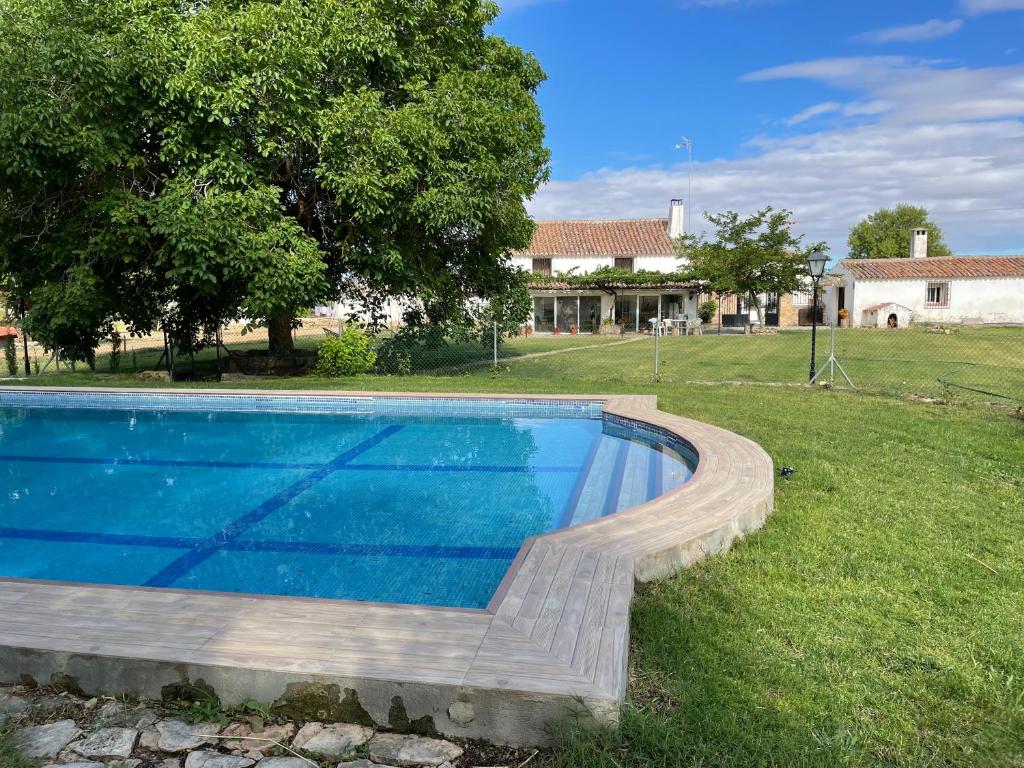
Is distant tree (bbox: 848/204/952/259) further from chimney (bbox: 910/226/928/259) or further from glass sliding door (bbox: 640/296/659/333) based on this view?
glass sliding door (bbox: 640/296/659/333)

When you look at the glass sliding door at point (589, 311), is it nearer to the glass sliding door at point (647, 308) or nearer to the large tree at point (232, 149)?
the glass sliding door at point (647, 308)

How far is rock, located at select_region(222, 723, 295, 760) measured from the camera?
2.29 metres

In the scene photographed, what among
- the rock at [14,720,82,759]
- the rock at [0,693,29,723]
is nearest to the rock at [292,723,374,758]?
the rock at [14,720,82,759]

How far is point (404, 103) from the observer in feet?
41.8

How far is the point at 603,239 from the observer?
124ft

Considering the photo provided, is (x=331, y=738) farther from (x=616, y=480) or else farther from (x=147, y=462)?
(x=147, y=462)

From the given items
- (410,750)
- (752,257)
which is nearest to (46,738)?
(410,750)

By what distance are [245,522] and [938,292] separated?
4043 cm

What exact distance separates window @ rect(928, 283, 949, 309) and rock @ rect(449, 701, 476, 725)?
135 feet

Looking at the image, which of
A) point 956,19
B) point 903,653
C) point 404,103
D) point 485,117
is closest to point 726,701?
point 903,653

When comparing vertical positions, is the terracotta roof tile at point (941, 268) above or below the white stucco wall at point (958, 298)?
above

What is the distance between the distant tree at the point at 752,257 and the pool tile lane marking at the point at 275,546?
90.4 ft

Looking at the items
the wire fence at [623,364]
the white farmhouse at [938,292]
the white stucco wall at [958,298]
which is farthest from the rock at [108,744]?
the white stucco wall at [958,298]

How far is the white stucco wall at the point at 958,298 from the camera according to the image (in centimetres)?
3572
